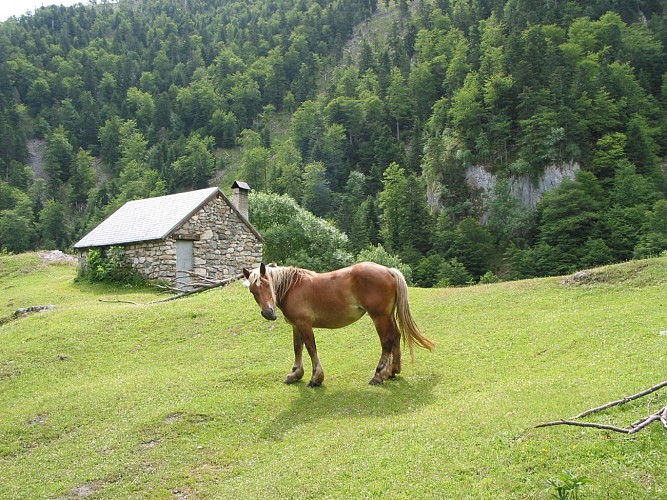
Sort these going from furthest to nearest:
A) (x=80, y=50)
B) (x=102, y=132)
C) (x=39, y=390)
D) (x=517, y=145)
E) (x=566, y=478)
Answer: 1. (x=80, y=50)
2. (x=102, y=132)
3. (x=517, y=145)
4. (x=39, y=390)
5. (x=566, y=478)

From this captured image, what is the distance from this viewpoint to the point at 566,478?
497 cm

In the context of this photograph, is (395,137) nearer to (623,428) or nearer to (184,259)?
(184,259)

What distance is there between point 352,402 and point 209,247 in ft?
80.2

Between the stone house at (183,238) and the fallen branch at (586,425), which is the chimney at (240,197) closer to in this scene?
the stone house at (183,238)

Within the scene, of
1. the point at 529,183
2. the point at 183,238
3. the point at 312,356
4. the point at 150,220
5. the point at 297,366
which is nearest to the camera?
the point at 312,356

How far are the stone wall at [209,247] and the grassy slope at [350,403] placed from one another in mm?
11322

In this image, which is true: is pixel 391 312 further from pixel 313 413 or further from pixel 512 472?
pixel 512 472

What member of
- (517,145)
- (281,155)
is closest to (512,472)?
(517,145)

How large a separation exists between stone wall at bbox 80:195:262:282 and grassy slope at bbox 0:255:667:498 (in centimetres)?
1132

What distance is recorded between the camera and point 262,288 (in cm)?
1116

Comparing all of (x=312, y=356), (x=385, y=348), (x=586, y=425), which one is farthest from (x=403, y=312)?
(x=586, y=425)

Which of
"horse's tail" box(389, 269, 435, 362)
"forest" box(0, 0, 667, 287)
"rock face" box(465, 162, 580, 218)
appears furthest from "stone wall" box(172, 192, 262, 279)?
"rock face" box(465, 162, 580, 218)

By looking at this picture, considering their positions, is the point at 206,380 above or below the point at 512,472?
below

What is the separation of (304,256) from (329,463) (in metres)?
51.6
